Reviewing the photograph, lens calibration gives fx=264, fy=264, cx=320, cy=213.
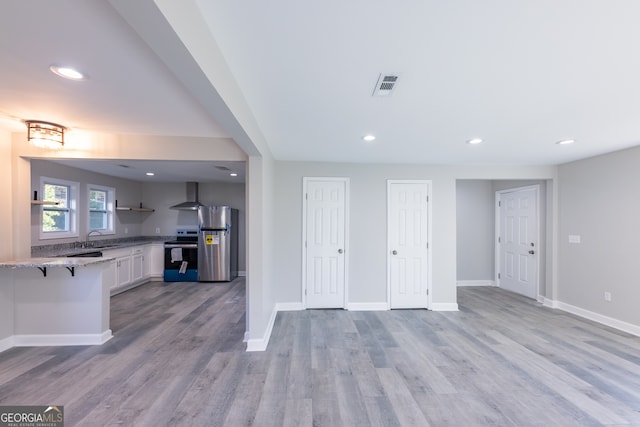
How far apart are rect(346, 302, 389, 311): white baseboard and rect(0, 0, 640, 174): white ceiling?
8.86 ft

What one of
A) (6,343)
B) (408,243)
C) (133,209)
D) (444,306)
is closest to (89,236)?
(133,209)

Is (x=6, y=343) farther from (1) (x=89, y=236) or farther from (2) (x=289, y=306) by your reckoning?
(2) (x=289, y=306)

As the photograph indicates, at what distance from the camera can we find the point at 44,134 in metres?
2.65

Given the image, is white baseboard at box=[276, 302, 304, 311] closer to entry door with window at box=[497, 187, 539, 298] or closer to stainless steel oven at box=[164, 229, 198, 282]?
stainless steel oven at box=[164, 229, 198, 282]

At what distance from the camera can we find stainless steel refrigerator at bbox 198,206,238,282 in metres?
5.95

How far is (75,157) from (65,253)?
213 cm

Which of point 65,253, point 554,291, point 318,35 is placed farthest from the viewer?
point 554,291

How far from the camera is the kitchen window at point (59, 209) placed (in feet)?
14.1

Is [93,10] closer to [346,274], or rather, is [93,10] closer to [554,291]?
[346,274]

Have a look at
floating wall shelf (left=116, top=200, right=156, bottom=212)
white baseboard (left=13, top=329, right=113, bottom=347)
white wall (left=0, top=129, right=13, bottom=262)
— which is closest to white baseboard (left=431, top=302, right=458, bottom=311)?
white baseboard (left=13, top=329, right=113, bottom=347)

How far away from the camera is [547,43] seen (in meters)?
1.42

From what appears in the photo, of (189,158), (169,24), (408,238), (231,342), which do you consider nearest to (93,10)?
(169,24)

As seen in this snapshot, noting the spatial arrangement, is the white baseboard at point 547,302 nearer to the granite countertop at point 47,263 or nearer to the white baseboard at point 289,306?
the white baseboard at point 289,306

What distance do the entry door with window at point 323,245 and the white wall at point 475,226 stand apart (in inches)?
120
